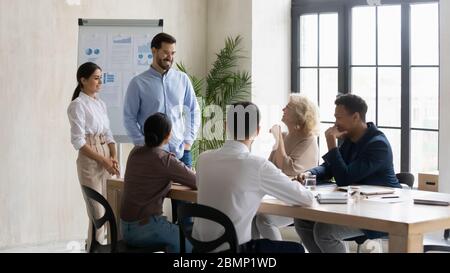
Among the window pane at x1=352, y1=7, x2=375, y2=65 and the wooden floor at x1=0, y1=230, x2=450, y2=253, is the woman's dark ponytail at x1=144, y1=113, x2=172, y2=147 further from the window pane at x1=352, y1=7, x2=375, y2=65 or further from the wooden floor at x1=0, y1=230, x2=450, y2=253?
the window pane at x1=352, y1=7, x2=375, y2=65

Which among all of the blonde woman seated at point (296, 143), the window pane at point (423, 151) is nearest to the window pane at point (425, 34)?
the window pane at point (423, 151)

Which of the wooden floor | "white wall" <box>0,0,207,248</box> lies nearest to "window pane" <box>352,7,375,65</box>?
the wooden floor

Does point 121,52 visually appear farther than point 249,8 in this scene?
No

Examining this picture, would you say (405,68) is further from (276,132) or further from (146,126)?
(146,126)

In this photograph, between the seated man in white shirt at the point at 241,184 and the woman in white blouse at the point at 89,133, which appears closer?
the seated man in white shirt at the point at 241,184

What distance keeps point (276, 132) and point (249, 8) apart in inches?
103

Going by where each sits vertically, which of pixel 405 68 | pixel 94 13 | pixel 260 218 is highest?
pixel 94 13

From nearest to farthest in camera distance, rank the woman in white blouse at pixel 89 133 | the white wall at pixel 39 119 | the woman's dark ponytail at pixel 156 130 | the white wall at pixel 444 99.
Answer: the woman's dark ponytail at pixel 156 130 → the woman in white blouse at pixel 89 133 → the white wall at pixel 444 99 → the white wall at pixel 39 119

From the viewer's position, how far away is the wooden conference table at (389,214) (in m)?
3.74

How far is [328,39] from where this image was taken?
7.89m

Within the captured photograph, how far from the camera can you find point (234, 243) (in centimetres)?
397

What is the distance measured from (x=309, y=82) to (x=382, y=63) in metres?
0.95

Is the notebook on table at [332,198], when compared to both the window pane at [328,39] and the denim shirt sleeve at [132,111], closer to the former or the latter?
the denim shirt sleeve at [132,111]
